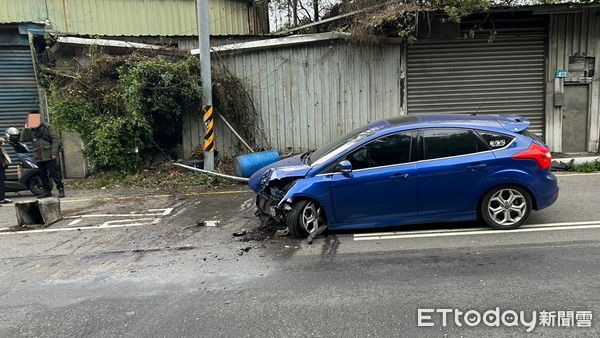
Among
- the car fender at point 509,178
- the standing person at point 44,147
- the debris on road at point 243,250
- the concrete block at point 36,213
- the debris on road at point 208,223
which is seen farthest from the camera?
the standing person at point 44,147

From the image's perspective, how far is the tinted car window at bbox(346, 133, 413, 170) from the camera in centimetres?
591

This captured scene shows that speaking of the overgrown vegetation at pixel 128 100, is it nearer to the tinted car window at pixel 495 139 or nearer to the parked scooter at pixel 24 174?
the parked scooter at pixel 24 174

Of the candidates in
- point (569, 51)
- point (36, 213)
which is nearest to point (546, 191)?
point (36, 213)

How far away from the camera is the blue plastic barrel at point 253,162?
10164 millimetres

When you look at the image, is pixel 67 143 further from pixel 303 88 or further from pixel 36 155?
pixel 303 88

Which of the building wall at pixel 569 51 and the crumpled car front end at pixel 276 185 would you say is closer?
the crumpled car front end at pixel 276 185

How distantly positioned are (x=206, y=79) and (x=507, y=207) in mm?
7358

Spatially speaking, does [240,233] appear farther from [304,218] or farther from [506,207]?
[506,207]

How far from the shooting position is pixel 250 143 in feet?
40.4

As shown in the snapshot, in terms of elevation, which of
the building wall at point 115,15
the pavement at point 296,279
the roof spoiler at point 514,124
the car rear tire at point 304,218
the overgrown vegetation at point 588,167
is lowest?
the pavement at point 296,279

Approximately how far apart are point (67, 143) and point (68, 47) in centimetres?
259

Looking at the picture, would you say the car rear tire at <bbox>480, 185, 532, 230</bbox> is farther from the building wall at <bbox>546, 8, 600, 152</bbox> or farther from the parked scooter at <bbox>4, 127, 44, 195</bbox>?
the parked scooter at <bbox>4, 127, 44, 195</bbox>

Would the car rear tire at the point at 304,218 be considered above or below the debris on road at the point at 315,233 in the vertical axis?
above

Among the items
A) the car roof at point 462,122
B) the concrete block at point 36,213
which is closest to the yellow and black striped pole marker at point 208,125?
the concrete block at point 36,213
